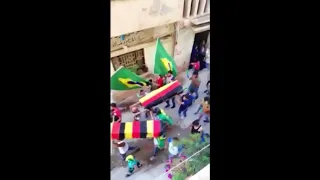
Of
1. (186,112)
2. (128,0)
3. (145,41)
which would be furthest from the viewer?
(186,112)

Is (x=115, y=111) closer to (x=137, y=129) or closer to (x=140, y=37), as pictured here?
(x=137, y=129)

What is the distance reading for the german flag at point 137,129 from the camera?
6.89 feet

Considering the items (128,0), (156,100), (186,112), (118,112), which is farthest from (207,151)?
(128,0)

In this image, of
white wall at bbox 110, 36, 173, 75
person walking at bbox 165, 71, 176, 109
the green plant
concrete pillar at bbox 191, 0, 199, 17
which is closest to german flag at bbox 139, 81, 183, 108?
person walking at bbox 165, 71, 176, 109

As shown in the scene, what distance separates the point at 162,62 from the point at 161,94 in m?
0.17

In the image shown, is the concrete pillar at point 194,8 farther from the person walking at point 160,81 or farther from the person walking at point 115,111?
the person walking at point 115,111

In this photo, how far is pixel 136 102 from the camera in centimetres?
216

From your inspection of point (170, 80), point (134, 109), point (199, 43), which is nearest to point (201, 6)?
point (199, 43)

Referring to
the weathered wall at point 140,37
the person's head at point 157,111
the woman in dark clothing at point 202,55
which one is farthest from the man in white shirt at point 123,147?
the woman in dark clothing at point 202,55

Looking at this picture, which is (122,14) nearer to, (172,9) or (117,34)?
(117,34)

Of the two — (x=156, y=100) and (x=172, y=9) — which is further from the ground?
(x=172, y=9)

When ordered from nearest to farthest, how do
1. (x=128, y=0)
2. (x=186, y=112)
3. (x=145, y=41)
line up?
(x=128, y=0) → (x=145, y=41) → (x=186, y=112)

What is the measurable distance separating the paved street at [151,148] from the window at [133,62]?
218 millimetres
